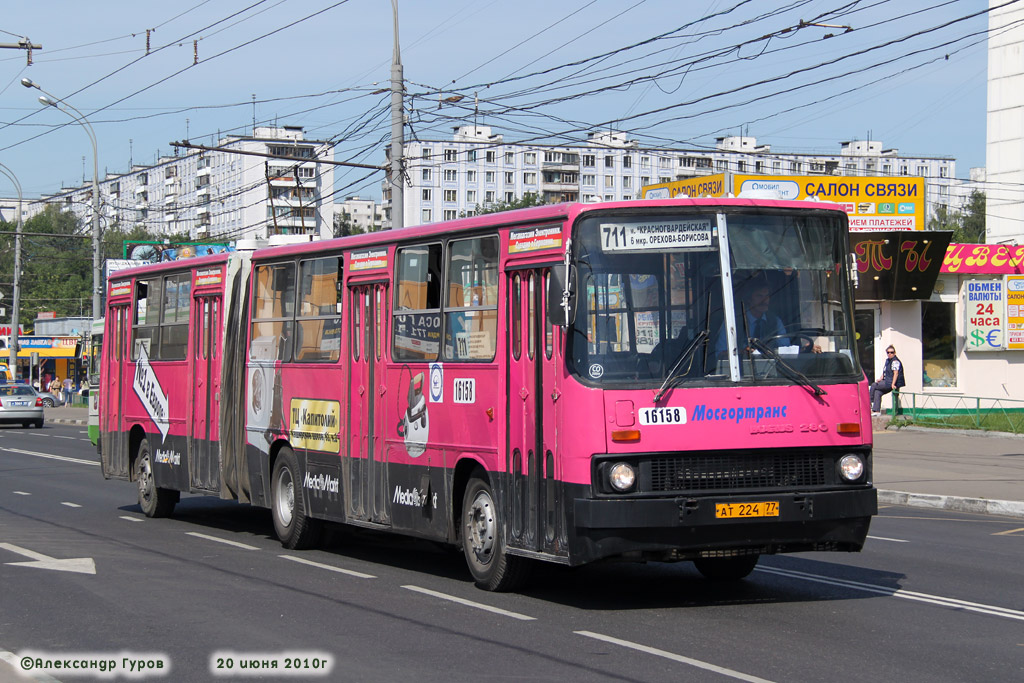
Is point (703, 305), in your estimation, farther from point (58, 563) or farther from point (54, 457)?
point (54, 457)

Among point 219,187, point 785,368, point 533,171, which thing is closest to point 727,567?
point 785,368

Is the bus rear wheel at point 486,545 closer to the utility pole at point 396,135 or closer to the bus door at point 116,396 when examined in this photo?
the bus door at point 116,396

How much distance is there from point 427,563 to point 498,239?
11.7 feet

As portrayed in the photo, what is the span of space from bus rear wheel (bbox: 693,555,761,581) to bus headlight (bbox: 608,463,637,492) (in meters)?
2.06

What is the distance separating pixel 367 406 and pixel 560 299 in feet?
11.7

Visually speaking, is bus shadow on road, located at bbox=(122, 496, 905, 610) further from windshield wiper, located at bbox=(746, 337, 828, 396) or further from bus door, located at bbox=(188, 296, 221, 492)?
windshield wiper, located at bbox=(746, 337, 828, 396)

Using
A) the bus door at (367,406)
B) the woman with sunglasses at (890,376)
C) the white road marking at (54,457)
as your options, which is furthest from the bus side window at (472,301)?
the woman with sunglasses at (890,376)

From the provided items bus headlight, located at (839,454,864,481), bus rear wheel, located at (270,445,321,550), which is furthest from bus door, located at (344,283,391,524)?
bus headlight, located at (839,454,864,481)

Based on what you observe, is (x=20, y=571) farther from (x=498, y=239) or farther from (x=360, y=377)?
(x=498, y=239)

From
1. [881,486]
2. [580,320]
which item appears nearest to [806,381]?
[580,320]

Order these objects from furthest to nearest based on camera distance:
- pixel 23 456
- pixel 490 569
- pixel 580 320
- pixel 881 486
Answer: pixel 23 456 → pixel 881 486 → pixel 490 569 → pixel 580 320

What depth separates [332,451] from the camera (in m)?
13.0

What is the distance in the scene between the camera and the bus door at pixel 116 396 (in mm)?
18062

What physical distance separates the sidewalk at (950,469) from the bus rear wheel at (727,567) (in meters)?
7.63
